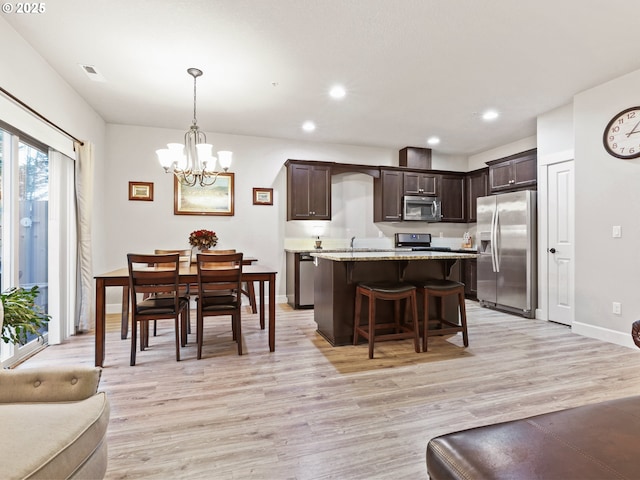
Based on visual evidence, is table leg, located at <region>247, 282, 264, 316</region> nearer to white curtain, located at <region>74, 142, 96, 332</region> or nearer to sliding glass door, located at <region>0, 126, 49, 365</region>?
white curtain, located at <region>74, 142, 96, 332</region>

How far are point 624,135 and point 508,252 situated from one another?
1.87 m

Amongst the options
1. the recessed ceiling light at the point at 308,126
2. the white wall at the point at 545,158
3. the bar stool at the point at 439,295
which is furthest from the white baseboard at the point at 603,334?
the recessed ceiling light at the point at 308,126

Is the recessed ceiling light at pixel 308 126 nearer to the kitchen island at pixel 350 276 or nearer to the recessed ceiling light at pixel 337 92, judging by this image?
the recessed ceiling light at pixel 337 92

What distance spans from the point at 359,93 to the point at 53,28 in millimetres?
2752

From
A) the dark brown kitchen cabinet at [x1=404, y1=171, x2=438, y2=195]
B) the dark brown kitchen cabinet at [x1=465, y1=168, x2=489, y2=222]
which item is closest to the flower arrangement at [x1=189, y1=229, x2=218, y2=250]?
the dark brown kitchen cabinet at [x1=404, y1=171, x2=438, y2=195]

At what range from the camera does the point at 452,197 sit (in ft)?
20.0

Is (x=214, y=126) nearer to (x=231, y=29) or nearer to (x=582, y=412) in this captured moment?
(x=231, y=29)

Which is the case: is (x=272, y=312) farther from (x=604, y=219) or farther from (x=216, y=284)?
(x=604, y=219)

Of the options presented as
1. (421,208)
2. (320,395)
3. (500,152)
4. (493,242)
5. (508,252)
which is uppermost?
(500,152)

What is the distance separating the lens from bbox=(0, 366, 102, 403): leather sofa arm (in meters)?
1.23

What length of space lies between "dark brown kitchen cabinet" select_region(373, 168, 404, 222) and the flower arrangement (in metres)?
2.83

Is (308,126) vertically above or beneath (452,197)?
above

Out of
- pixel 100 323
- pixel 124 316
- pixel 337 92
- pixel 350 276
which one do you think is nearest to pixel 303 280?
pixel 350 276

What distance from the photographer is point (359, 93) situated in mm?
3684
